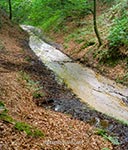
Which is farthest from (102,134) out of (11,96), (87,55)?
(87,55)

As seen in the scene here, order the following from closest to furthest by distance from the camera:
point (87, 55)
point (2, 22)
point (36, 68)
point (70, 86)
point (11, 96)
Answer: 1. point (11, 96)
2. point (70, 86)
3. point (36, 68)
4. point (87, 55)
5. point (2, 22)

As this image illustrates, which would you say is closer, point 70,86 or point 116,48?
point 70,86

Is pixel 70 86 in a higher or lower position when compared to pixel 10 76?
lower

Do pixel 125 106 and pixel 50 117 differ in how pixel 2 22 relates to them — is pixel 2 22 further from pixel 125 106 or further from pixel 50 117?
pixel 50 117

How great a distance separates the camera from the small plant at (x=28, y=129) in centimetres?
733

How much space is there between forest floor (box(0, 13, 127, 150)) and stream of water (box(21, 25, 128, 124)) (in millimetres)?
890

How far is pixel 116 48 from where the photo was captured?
18266 millimetres

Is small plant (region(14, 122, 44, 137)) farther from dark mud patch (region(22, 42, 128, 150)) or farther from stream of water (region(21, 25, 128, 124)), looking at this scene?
stream of water (region(21, 25, 128, 124))

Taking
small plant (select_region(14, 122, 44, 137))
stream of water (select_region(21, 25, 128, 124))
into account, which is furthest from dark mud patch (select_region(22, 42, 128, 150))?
small plant (select_region(14, 122, 44, 137))

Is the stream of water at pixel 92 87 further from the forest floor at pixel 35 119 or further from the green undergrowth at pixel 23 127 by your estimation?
the green undergrowth at pixel 23 127

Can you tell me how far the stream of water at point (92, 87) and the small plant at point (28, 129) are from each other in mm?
4304

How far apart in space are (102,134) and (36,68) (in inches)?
325

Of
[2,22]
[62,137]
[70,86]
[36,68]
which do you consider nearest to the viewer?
[62,137]

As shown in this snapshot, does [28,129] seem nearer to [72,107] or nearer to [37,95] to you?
[72,107]
